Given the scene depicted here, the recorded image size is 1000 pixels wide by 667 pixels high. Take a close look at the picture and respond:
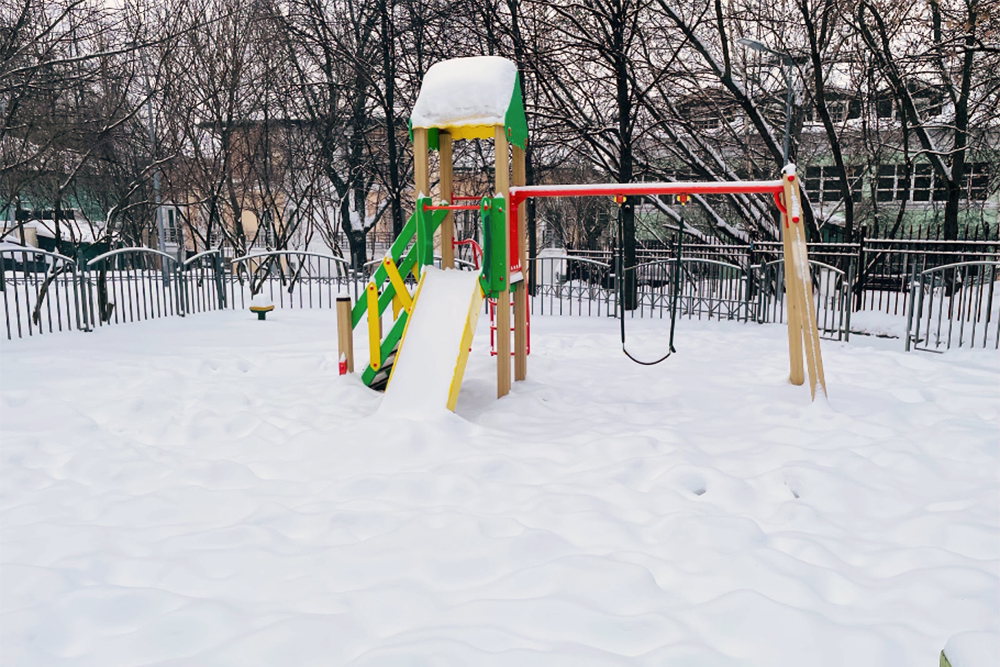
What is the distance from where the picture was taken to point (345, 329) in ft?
24.1

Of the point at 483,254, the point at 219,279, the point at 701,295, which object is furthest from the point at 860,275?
the point at 219,279

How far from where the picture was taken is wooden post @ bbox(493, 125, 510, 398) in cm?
686

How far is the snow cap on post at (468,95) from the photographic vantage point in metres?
6.73

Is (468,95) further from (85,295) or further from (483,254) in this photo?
(85,295)

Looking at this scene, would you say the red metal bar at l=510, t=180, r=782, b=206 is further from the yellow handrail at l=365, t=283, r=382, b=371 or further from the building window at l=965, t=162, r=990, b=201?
the building window at l=965, t=162, r=990, b=201

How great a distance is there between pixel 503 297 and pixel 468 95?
197 cm

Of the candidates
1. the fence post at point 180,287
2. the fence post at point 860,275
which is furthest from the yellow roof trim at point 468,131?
the fence post at point 860,275

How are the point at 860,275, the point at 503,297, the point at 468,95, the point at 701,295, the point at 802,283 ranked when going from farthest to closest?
the point at 860,275 → the point at 701,295 → the point at 503,297 → the point at 468,95 → the point at 802,283

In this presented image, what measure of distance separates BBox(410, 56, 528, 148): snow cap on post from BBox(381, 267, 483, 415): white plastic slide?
4.83 ft

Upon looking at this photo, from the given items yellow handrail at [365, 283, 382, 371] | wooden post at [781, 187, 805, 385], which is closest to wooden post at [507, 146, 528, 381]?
yellow handrail at [365, 283, 382, 371]

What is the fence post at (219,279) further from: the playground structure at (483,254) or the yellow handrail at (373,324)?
the yellow handrail at (373,324)

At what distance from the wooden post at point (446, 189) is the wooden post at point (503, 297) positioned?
62 cm

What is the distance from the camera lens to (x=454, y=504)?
4.50m

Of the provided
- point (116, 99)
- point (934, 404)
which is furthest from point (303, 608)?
point (116, 99)
